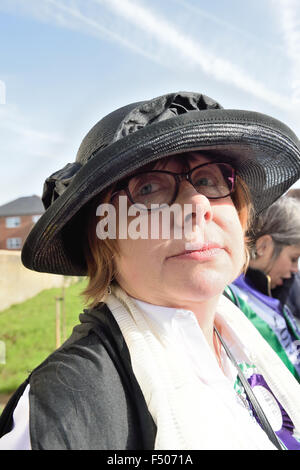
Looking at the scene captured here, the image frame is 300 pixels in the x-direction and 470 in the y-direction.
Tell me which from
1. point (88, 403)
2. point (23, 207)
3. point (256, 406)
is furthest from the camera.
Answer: point (23, 207)

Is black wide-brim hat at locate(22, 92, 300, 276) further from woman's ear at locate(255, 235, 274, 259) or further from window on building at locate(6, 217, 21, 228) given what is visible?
window on building at locate(6, 217, 21, 228)

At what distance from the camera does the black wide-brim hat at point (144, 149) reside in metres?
1.08

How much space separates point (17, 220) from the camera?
136 feet

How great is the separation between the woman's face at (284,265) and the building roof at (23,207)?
1565 inches

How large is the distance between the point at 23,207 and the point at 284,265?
41776 mm

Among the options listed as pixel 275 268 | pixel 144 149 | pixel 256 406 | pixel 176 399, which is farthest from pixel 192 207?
pixel 275 268

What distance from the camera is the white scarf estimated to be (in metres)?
0.96

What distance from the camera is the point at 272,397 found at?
62.2 inches

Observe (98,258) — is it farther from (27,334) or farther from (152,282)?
(27,334)

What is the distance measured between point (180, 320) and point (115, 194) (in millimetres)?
516

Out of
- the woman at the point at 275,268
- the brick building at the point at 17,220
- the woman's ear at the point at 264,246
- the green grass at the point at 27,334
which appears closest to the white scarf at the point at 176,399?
the woman at the point at 275,268

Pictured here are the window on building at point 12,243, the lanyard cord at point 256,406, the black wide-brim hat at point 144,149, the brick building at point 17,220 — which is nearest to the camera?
the black wide-brim hat at point 144,149

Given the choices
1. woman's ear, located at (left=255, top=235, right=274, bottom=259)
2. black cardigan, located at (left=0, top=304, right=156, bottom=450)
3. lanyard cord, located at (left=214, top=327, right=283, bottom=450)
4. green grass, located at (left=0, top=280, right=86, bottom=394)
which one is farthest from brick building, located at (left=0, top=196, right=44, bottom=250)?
black cardigan, located at (left=0, top=304, right=156, bottom=450)

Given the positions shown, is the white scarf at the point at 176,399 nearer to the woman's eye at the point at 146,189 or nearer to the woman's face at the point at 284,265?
the woman's eye at the point at 146,189
